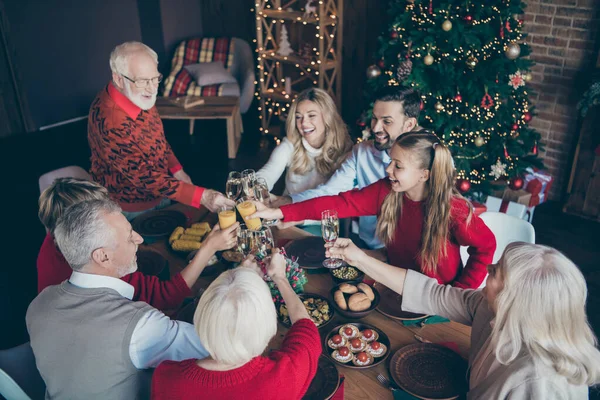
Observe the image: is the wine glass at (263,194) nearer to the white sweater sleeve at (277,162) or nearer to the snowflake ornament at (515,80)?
the white sweater sleeve at (277,162)

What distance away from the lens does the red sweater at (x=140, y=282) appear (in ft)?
6.37

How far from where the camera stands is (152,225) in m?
2.61

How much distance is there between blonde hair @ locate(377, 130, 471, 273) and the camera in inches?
82.7

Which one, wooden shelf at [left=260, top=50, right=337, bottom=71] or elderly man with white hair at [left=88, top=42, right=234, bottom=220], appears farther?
wooden shelf at [left=260, top=50, right=337, bottom=71]

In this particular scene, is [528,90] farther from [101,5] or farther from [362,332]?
[101,5]

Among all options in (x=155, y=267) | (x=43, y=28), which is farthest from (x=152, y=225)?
(x=43, y=28)

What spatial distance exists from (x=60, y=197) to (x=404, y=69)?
2669 mm

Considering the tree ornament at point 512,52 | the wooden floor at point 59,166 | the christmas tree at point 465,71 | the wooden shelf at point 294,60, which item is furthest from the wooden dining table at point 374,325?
the wooden shelf at point 294,60

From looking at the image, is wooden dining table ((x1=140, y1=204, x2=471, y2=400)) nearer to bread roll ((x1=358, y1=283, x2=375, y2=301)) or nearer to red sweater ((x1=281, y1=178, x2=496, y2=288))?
bread roll ((x1=358, y1=283, x2=375, y2=301))

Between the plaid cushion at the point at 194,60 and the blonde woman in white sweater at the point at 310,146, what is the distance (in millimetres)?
3505

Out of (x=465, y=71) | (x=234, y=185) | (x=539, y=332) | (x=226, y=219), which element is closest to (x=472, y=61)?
(x=465, y=71)

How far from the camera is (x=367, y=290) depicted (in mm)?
2008

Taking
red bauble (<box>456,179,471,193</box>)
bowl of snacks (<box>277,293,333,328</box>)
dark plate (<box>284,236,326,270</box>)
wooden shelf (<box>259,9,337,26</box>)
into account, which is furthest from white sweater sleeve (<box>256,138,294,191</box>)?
wooden shelf (<box>259,9,337,26</box>)

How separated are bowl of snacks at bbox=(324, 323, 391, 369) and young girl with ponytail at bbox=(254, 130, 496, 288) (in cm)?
51
